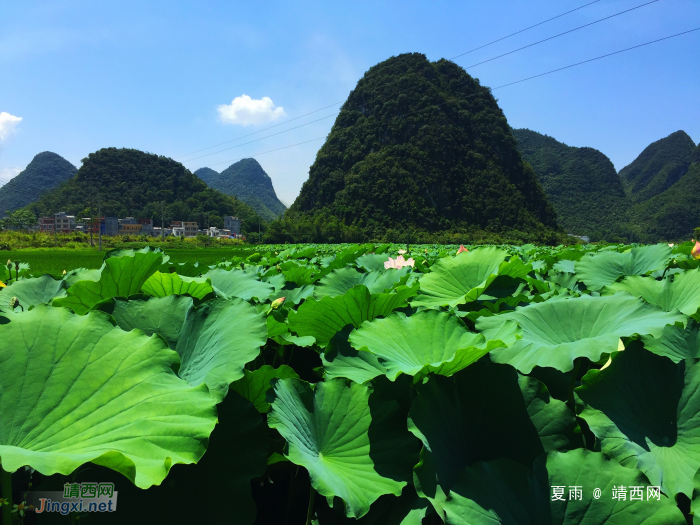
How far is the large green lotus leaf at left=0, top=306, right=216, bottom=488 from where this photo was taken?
47 centimetres

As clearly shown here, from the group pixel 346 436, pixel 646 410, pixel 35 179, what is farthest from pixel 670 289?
pixel 35 179

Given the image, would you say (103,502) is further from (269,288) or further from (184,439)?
(269,288)

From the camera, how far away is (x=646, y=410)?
2.10 feet

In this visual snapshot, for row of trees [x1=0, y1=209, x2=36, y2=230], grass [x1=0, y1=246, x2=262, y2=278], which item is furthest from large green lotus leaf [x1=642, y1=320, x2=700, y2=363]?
row of trees [x1=0, y1=209, x2=36, y2=230]

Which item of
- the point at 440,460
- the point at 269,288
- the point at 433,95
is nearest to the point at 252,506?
the point at 440,460

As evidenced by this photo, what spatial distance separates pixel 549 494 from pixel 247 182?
17451 cm

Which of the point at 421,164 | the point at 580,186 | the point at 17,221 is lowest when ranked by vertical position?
the point at 17,221

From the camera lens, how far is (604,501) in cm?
48

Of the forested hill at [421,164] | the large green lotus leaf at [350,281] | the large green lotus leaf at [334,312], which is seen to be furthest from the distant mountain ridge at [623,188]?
the large green lotus leaf at [334,312]

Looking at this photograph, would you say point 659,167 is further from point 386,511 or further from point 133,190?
point 386,511

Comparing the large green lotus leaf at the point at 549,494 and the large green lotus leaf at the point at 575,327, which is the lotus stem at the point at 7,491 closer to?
the large green lotus leaf at the point at 549,494

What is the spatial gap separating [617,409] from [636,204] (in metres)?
98.1

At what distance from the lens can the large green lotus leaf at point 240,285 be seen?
1324 mm

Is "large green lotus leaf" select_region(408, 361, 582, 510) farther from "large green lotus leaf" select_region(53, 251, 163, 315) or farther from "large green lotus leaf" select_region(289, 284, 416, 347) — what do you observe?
"large green lotus leaf" select_region(53, 251, 163, 315)
